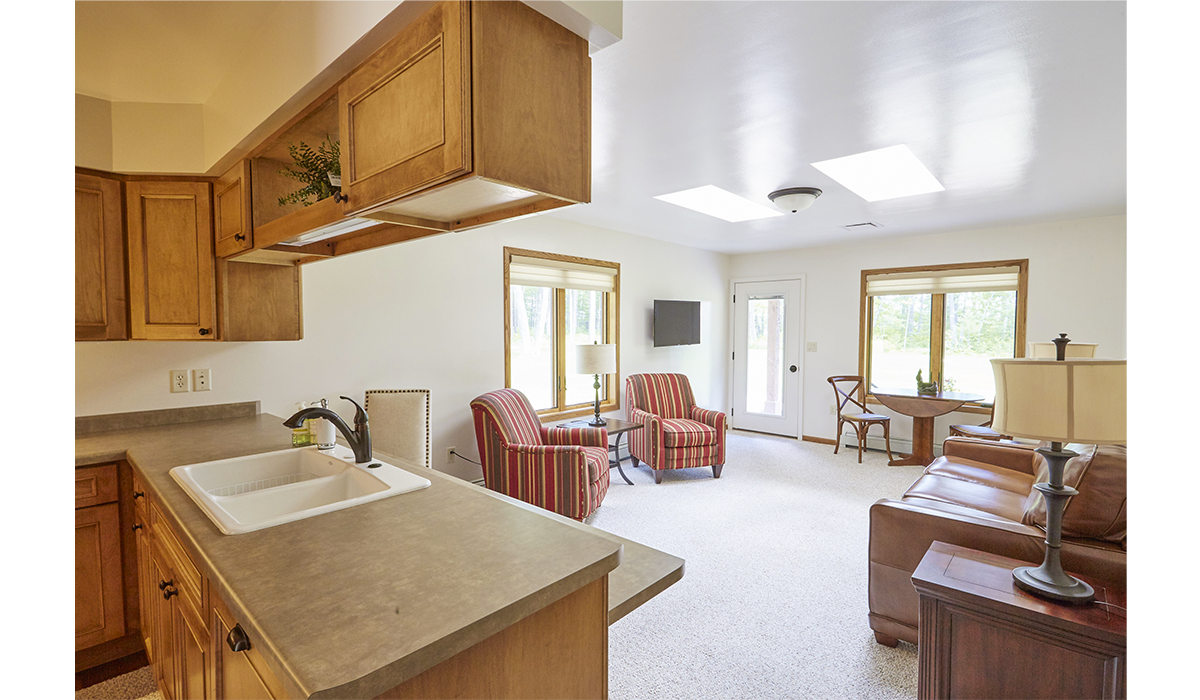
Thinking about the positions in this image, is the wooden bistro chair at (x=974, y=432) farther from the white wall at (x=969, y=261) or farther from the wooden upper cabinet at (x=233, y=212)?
the wooden upper cabinet at (x=233, y=212)

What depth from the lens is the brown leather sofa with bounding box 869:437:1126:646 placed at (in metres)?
1.79

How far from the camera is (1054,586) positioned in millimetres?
1627

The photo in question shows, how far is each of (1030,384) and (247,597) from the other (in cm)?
207

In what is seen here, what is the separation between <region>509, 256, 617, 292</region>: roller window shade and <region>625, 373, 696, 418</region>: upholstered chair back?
96cm

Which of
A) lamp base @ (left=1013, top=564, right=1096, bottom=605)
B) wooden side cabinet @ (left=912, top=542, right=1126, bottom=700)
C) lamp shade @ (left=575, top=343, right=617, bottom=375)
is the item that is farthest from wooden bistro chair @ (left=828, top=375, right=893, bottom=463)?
lamp base @ (left=1013, top=564, right=1096, bottom=605)

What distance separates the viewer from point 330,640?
83 centimetres

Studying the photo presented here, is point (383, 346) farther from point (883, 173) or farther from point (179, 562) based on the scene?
point (883, 173)

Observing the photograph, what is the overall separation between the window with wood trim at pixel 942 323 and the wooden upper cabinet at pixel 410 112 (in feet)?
18.5

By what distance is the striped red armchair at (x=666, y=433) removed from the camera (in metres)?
4.70

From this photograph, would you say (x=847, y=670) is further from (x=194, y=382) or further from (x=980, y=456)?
(x=194, y=382)

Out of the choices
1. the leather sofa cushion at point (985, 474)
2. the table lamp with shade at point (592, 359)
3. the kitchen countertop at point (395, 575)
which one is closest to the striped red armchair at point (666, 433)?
the table lamp with shade at point (592, 359)

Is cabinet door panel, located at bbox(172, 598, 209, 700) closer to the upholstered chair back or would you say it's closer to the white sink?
the white sink
